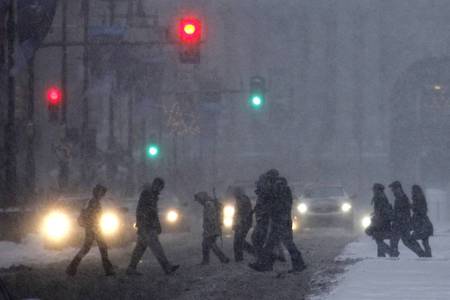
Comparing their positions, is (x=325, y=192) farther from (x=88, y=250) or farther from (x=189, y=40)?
(x=88, y=250)

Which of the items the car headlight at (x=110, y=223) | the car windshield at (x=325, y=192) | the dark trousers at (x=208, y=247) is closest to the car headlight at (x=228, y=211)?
the car windshield at (x=325, y=192)

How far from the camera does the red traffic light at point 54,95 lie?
1230 inches

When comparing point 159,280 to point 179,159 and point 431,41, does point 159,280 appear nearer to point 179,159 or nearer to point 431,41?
point 179,159

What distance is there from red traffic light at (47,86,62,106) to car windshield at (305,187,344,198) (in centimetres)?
996

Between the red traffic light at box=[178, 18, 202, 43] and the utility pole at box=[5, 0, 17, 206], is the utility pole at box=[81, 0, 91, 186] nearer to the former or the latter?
the utility pole at box=[5, 0, 17, 206]

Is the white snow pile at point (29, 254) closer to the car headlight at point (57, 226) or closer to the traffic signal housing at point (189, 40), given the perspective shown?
the car headlight at point (57, 226)

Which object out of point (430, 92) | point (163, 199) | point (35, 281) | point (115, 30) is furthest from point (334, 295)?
point (430, 92)

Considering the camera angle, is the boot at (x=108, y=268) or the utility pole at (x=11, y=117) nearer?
the boot at (x=108, y=268)

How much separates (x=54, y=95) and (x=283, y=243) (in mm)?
14247

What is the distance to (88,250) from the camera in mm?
20125

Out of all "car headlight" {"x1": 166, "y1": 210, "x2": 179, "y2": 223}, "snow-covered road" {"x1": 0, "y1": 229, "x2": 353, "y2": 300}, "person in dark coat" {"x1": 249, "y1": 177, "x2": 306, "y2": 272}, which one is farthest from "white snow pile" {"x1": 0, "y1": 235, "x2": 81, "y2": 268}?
"person in dark coat" {"x1": 249, "y1": 177, "x2": 306, "y2": 272}

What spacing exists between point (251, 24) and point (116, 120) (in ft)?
61.8

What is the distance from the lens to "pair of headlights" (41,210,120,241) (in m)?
27.4

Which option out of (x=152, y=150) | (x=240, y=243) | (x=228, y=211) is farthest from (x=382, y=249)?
(x=152, y=150)
